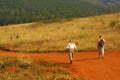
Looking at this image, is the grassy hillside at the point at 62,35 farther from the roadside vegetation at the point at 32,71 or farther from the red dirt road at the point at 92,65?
the roadside vegetation at the point at 32,71

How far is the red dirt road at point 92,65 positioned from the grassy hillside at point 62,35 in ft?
11.6

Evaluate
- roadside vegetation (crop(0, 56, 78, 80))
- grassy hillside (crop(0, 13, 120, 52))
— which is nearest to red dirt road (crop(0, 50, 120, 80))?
roadside vegetation (crop(0, 56, 78, 80))

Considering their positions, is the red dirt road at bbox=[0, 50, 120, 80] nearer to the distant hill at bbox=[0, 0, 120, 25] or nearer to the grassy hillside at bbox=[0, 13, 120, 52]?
the grassy hillside at bbox=[0, 13, 120, 52]

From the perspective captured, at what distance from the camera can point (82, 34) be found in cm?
3647

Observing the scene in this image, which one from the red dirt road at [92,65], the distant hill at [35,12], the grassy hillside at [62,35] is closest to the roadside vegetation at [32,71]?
the red dirt road at [92,65]

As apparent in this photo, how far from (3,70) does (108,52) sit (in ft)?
34.3

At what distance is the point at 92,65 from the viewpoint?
22.8 m

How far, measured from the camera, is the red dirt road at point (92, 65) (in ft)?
66.9

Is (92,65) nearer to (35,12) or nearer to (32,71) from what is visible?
(32,71)

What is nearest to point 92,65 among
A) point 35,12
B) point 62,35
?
point 62,35

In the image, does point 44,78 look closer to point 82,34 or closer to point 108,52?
point 108,52

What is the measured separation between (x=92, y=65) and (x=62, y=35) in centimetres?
1466

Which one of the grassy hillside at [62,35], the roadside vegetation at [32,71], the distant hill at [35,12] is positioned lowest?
the roadside vegetation at [32,71]

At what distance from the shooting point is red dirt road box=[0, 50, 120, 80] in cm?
2041
